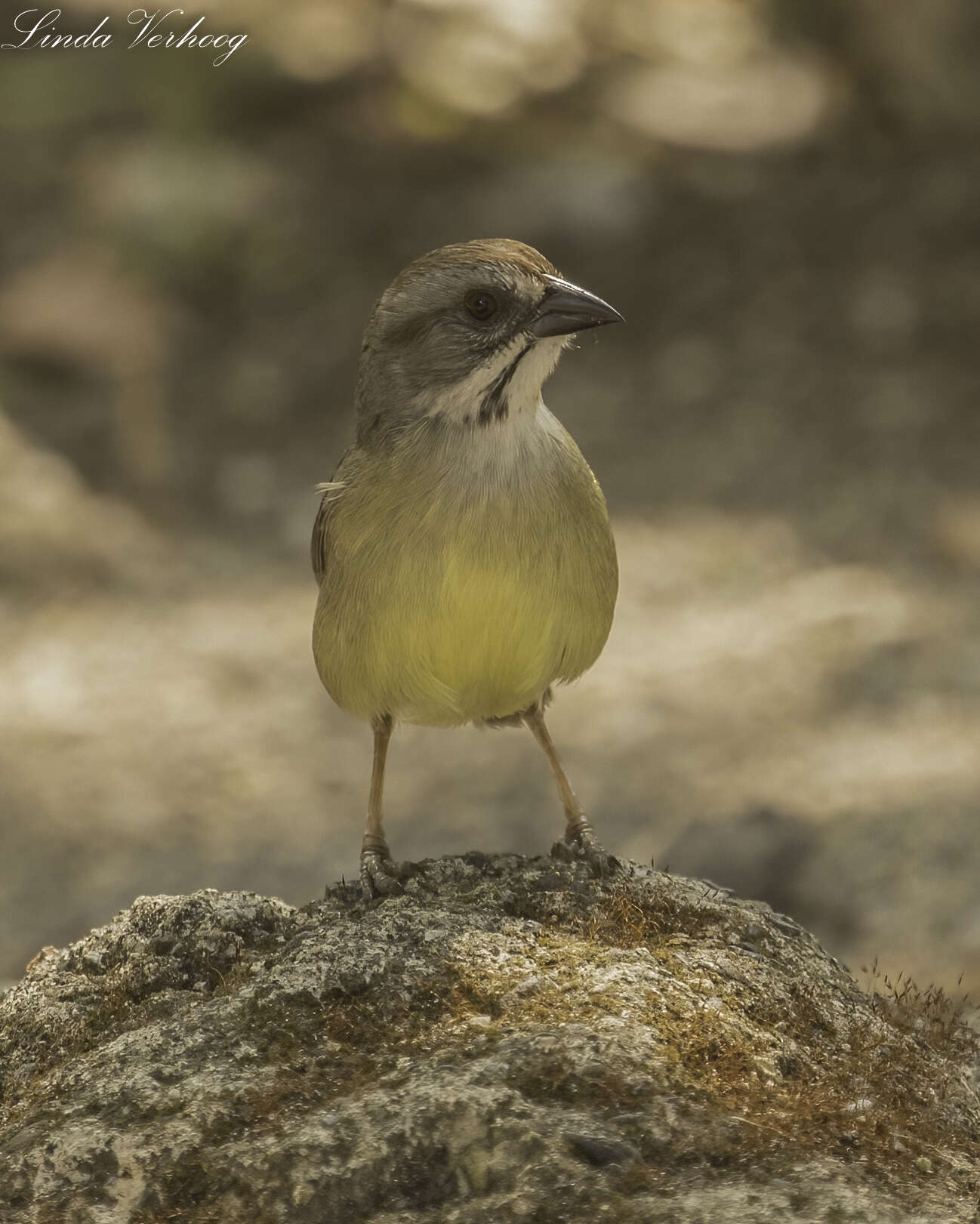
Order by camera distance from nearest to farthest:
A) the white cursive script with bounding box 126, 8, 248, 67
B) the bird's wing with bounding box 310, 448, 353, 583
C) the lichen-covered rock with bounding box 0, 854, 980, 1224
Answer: the lichen-covered rock with bounding box 0, 854, 980, 1224 → the bird's wing with bounding box 310, 448, 353, 583 → the white cursive script with bounding box 126, 8, 248, 67

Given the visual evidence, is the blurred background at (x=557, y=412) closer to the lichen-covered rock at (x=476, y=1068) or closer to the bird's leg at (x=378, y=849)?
the bird's leg at (x=378, y=849)

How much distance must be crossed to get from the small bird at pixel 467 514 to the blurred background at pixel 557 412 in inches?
147

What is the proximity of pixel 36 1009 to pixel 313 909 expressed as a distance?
0.93 metres

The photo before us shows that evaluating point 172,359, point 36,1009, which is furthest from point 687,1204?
point 172,359

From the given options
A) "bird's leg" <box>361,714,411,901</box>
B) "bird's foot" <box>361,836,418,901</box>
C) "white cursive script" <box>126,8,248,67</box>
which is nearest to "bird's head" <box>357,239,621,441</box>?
"bird's leg" <box>361,714,411,901</box>

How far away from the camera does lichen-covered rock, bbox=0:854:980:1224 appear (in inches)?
139

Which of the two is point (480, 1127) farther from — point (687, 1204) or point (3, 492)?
point (3, 492)

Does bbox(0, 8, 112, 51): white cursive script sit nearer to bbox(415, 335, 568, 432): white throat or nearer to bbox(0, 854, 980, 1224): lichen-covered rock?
bbox(415, 335, 568, 432): white throat

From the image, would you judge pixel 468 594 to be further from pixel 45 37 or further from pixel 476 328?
pixel 45 37

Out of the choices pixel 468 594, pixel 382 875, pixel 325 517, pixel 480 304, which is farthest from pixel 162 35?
pixel 382 875

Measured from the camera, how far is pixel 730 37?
1644 cm

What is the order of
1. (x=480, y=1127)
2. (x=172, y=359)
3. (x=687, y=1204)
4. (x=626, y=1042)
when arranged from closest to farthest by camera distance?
(x=687, y=1204)
(x=480, y=1127)
(x=626, y=1042)
(x=172, y=359)

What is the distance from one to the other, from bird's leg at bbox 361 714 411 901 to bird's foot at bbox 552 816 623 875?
0.57 meters

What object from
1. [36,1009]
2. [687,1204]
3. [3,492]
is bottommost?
[687,1204]
